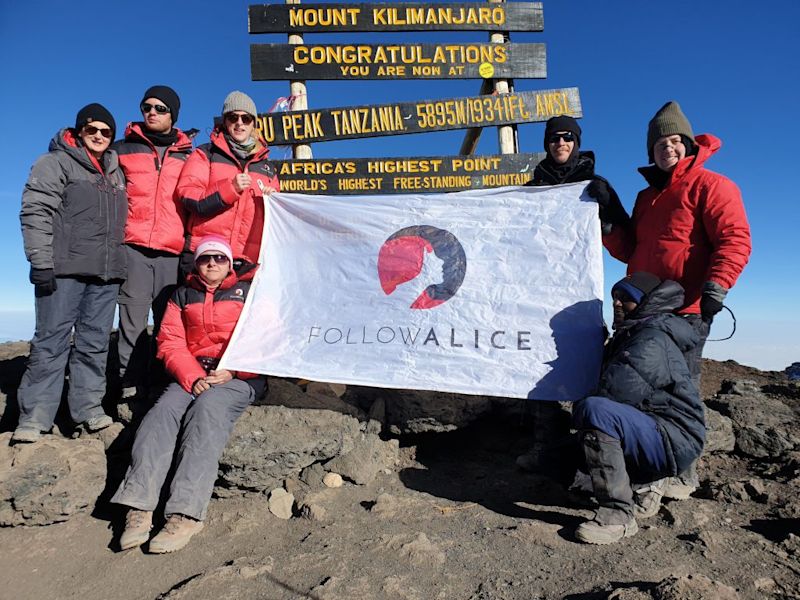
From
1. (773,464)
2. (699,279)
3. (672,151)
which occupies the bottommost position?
(773,464)

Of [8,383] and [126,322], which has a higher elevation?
[126,322]

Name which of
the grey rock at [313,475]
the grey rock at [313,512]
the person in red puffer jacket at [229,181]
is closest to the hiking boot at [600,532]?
the grey rock at [313,512]

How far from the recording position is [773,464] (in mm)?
4285

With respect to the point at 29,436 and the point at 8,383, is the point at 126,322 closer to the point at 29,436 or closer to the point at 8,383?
the point at 29,436

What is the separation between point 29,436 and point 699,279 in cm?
515

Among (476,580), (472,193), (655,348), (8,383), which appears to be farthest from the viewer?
(8,383)

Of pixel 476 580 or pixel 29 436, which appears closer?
pixel 476 580

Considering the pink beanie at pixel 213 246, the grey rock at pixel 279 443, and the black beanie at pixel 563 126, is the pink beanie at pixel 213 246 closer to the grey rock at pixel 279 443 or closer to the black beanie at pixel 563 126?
the grey rock at pixel 279 443

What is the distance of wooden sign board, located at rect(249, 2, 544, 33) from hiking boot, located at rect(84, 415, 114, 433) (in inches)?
189

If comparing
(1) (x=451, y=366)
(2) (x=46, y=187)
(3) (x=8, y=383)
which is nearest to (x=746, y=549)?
(1) (x=451, y=366)

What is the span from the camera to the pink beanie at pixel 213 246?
12.7 ft

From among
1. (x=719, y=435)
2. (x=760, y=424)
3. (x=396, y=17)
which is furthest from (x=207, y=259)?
(x=760, y=424)

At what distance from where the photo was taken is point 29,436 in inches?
152

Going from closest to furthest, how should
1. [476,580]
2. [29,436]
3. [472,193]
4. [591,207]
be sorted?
1. [476,580]
2. [29,436]
3. [591,207]
4. [472,193]
